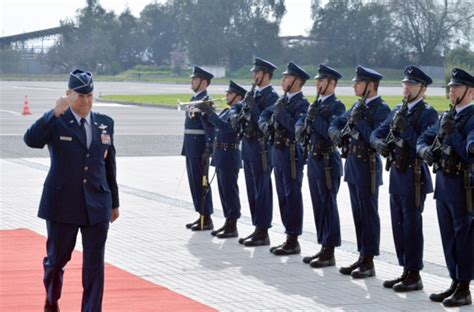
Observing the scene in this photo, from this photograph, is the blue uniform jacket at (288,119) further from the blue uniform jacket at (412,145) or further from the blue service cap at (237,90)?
the blue uniform jacket at (412,145)

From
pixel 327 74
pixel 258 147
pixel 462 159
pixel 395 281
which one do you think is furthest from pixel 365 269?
pixel 258 147

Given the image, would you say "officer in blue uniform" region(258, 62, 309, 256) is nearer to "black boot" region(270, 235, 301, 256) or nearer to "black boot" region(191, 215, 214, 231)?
"black boot" region(270, 235, 301, 256)

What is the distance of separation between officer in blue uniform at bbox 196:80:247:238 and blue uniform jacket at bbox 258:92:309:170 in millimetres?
1118

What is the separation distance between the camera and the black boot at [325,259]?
10.6 m

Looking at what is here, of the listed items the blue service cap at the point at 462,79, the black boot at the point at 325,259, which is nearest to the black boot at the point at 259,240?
the black boot at the point at 325,259

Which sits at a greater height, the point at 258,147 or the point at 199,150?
the point at 258,147

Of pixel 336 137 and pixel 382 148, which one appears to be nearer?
pixel 382 148

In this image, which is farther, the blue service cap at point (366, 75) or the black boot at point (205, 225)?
the black boot at point (205, 225)

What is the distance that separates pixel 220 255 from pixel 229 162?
Result: 5.13 ft

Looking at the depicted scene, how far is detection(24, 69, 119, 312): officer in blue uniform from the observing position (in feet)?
25.1

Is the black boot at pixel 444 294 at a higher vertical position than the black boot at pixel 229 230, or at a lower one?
higher

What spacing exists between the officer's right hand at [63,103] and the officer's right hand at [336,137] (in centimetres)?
318

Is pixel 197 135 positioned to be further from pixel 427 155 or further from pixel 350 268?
pixel 427 155

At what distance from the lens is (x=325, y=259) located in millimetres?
10641
